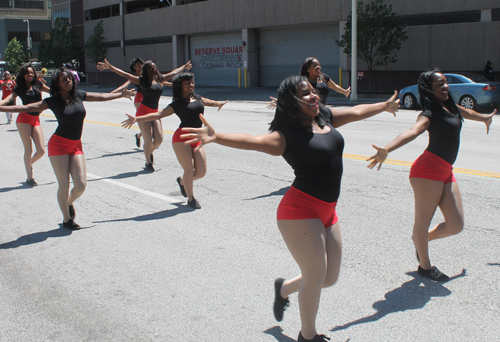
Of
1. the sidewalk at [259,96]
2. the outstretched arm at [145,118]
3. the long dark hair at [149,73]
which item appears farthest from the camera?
the sidewalk at [259,96]

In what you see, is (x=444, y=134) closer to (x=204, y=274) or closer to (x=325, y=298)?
(x=325, y=298)

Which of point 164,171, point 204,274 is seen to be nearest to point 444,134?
point 204,274

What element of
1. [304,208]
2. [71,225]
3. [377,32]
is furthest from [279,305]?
[377,32]

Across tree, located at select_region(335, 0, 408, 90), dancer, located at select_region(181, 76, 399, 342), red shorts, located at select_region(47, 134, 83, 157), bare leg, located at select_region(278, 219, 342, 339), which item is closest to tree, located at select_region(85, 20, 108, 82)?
tree, located at select_region(335, 0, 408, 90)

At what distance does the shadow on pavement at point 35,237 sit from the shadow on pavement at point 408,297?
12.3ft

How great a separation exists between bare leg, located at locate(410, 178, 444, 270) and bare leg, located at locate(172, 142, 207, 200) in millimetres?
3331

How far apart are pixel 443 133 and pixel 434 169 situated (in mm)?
317

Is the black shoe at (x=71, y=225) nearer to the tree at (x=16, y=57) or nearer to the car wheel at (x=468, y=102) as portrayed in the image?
the car wheel at (x=468, y=102)

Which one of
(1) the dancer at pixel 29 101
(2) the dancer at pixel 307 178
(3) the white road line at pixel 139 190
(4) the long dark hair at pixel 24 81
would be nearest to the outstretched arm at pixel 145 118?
(3) the white road line at pixel 139 190

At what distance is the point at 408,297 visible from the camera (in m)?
4.37

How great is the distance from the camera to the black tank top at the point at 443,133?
4566 mm

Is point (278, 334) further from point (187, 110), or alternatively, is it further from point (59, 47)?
point (59, 47)

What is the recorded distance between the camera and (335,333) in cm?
382

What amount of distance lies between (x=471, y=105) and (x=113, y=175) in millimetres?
14350
